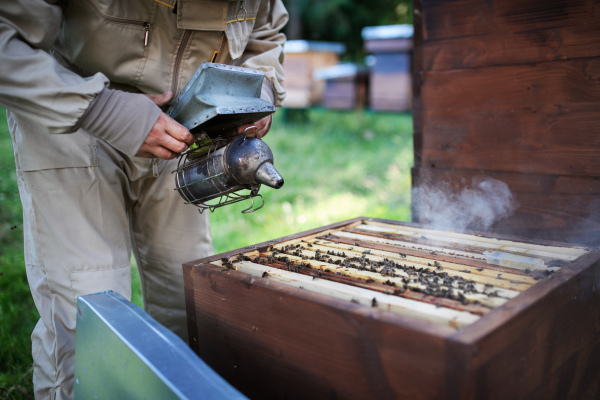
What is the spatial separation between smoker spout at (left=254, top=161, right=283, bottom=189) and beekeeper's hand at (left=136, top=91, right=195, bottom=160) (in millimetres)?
245

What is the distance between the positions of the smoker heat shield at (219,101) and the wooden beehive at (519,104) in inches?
36.4

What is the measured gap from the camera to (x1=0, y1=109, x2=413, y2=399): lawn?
7.71 feet

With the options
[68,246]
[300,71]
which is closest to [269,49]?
[68,246]

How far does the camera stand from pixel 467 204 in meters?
1.95

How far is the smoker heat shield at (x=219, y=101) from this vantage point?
1.30 metres

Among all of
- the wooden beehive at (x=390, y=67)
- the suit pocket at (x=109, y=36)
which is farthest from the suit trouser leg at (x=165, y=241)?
the wooden beehive at (x=390, y=67)

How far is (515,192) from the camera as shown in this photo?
5.97 feet

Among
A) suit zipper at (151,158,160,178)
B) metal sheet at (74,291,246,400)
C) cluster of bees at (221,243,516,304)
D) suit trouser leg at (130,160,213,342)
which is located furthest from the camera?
suit trouser leg at (130,160,213,342)

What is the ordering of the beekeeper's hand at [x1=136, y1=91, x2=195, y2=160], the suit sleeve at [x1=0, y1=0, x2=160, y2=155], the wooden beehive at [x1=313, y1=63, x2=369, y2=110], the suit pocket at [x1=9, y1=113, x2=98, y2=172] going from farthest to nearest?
1. the wooden beehive at [x1=313, y1=63, x2=369, y2=110]
2. the suit pocket at [x1=9, y1=113, x2=98, y2=172]
3. the beekeeper's hand at [x1=136, y1=91, x2=195, y2=160]
4. the suit sleeve at [x1=0, y1=0, x2=160, y2=155]

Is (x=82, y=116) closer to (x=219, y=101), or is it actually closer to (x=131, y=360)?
(x=219, y=101)

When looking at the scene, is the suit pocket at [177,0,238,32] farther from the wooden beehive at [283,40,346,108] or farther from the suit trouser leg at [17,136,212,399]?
the wooden beehive at [283,40,346,108]

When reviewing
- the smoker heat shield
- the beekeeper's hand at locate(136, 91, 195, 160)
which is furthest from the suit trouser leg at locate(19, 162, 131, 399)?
the smoker heat shield

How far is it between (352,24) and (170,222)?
1749 centimetres

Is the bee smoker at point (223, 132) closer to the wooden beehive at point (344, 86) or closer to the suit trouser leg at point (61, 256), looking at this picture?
the suit trouser leg at point (61, 256)
